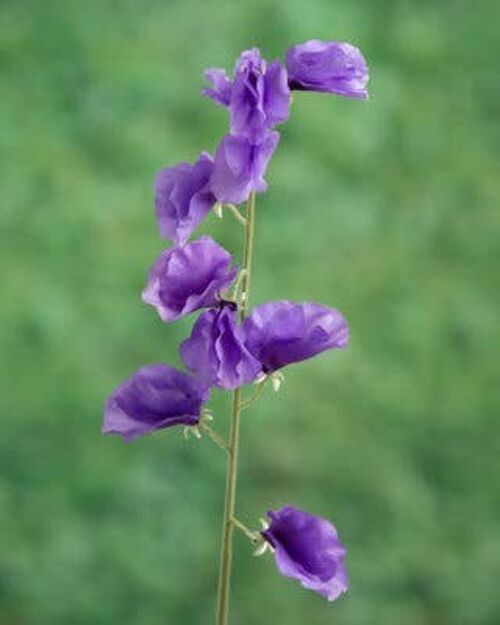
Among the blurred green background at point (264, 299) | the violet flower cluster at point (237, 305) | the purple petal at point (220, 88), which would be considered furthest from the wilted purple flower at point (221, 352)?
the blurred green background at point (264, 299)

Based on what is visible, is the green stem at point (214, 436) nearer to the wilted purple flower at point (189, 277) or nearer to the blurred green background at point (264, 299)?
the wilted purple flower at point (189, 277)

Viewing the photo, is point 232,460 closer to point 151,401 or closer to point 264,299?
point 151,401

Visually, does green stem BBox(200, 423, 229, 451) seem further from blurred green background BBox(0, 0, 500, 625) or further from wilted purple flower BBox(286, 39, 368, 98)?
blurred green background BBox(0, 0, 500, 625)

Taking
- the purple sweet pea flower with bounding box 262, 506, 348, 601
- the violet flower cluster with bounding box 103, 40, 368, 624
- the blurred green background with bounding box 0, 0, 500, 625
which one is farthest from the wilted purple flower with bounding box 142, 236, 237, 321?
the blurred green background with bounding box 0, 0, 500, 625

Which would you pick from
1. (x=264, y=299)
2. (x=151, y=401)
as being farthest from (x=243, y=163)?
(x=264, y=299)

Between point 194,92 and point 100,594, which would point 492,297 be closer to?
point 194,92
